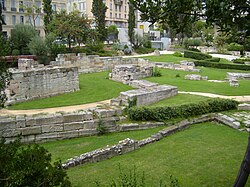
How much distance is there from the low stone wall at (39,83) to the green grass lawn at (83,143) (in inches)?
253

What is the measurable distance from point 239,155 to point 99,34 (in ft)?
124

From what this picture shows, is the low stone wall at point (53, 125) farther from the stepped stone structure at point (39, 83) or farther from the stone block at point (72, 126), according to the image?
the stepped stone structure at point (39, 83)

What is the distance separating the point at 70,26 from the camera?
38.5 metres

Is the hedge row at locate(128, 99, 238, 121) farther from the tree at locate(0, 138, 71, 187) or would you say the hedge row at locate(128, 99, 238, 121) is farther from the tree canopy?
the tree at locate(0, 138, 71, 187)

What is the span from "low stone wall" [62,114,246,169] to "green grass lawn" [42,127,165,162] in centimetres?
70

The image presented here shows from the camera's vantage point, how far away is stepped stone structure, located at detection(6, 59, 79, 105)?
17.0 metres

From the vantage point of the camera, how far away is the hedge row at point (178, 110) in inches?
531

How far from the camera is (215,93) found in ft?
65.0

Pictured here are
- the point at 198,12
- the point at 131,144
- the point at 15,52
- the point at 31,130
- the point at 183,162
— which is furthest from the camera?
the point at 15,52

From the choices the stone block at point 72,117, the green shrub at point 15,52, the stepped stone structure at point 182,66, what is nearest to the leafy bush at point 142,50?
the stepped stone structure at point 182,66

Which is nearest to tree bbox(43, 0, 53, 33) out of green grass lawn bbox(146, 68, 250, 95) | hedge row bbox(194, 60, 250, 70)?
hedge row bbox(194, 60, 250, 70)

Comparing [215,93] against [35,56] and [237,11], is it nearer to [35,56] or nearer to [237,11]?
[237,11]

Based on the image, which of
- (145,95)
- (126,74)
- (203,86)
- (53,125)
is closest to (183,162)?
(53,125)

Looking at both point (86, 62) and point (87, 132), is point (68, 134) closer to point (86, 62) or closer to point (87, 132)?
point (87, 132)
